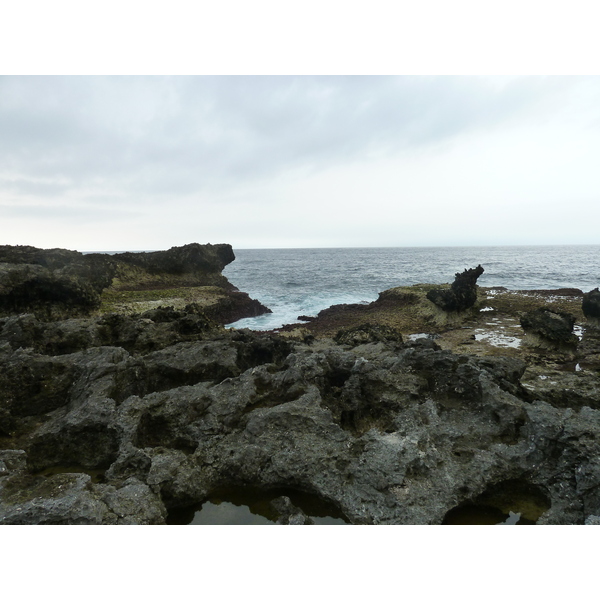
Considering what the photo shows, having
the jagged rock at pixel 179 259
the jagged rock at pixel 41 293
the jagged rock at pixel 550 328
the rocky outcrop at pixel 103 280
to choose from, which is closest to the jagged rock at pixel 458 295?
the jagged rock at pixel 550 328

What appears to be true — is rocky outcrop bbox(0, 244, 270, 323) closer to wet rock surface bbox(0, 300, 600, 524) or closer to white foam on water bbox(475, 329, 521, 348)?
wet rock surface bbox(0, 300, 600, 524)

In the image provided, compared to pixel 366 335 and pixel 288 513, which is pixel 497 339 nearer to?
pixel 366 335

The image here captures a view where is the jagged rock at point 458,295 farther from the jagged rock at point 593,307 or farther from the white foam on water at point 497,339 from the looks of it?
the jagged rock at point 593,307

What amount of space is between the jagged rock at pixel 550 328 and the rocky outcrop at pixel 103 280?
24004mm

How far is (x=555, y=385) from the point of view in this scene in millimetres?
9648

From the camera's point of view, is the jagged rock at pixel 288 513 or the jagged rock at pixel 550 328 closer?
the jagged rock at pixel 288 513

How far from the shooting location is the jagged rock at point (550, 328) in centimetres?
1681

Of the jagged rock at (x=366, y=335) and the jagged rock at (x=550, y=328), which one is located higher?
the jagged rock at (x=366, y=335)

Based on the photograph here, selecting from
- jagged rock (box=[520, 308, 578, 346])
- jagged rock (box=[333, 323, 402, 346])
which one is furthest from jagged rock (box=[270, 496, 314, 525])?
jagged rock (box=[520, 308, 578, 346])

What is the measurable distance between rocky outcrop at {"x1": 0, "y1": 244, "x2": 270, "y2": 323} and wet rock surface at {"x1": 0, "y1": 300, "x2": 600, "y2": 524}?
31.4 ft

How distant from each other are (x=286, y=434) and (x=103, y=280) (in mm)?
25284

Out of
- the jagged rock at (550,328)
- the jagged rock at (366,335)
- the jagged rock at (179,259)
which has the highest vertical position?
the jagged rock at (179,259)

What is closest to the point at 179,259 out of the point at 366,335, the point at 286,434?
the point at 366,335

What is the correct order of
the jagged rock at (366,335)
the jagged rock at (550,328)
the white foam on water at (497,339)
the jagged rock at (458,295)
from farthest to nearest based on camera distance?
the jagged rock at (458,295)
the white foam on water at (497,339)
the jagged rock at (550,328)
the jagged rock at (366,335)
